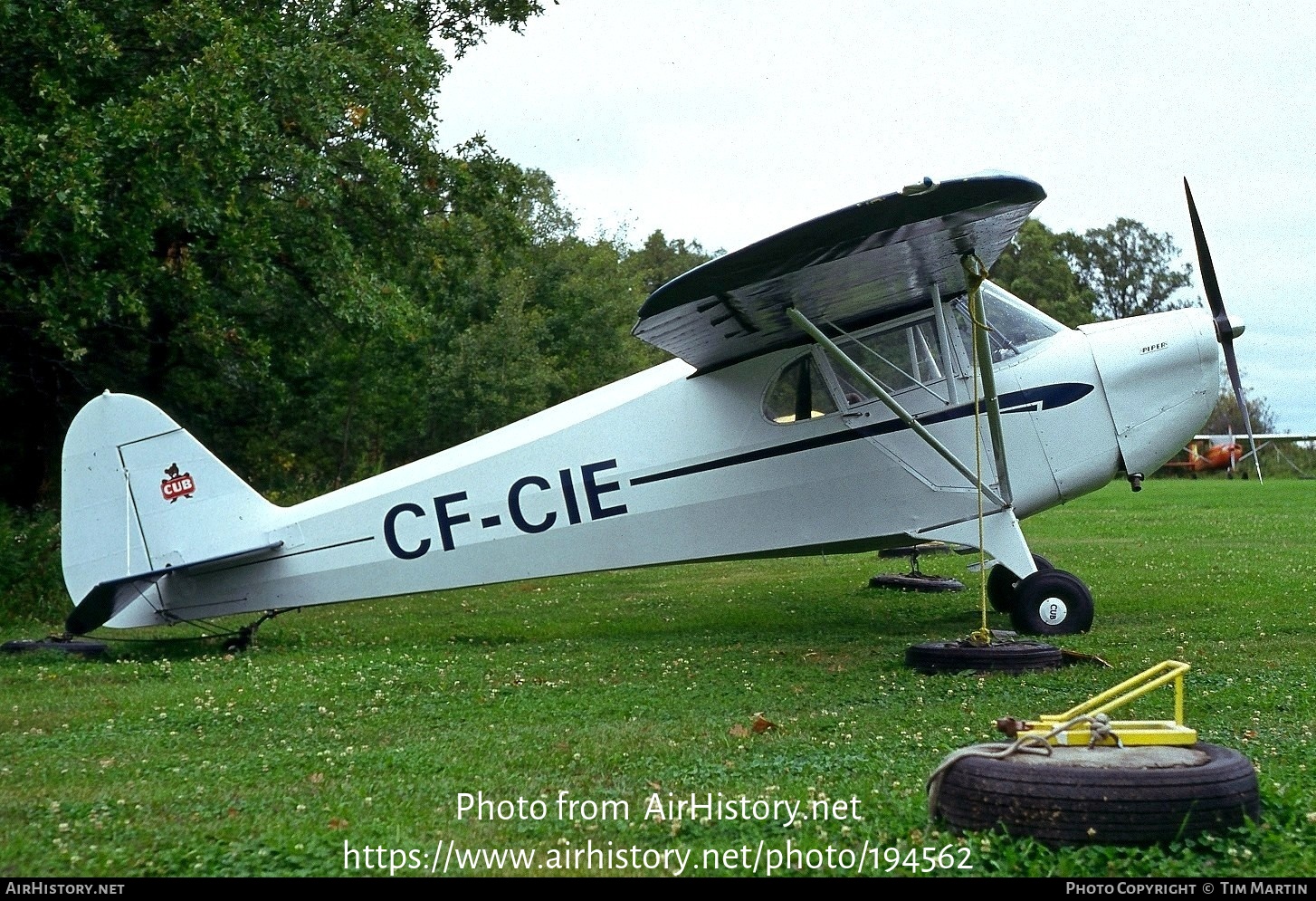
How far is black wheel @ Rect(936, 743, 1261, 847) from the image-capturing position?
4.10 m

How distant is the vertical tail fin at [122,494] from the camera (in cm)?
1034

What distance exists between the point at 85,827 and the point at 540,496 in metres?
6.07

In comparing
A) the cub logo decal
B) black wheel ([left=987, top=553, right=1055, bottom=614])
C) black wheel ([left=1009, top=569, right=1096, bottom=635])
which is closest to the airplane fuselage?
the cub logo decal

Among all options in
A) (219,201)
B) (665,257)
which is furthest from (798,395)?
(665,257)

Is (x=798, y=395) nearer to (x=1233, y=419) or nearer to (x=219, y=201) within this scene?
(x=219, y=201)

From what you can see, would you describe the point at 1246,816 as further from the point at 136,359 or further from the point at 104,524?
the point at 136,359

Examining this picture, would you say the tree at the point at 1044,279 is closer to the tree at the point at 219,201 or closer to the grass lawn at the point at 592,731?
the tree at the point at 219,201

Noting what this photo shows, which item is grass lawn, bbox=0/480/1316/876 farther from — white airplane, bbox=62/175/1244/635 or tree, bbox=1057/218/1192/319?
tree, bbox=1057/218/1192/319

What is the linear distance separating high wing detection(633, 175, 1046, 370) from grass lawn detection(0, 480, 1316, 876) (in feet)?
8.46

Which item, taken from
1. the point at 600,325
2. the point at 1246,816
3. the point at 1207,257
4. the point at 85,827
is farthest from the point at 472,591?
the point at 600,325

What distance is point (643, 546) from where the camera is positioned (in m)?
10.7

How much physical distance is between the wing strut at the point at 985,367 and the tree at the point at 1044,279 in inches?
2207

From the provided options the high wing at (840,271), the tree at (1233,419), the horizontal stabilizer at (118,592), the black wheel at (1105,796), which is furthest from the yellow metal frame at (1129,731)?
the tree at (1233,419)
